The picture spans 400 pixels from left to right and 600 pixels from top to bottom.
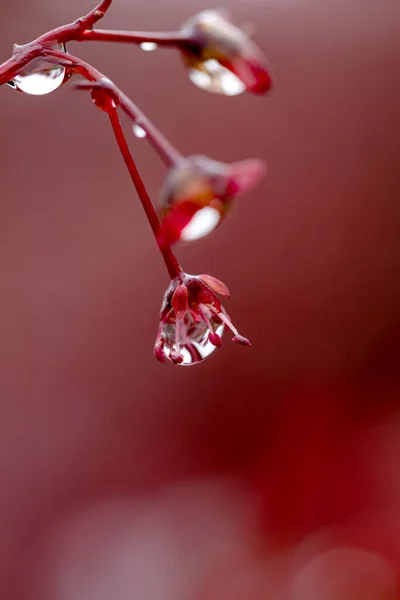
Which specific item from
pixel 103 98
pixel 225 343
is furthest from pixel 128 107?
pixel 225 343

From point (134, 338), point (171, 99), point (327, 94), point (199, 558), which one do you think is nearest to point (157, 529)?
point (199, 558)

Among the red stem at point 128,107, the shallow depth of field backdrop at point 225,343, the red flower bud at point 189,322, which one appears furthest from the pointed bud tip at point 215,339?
the shallow depth of field backdrop at point 225,343

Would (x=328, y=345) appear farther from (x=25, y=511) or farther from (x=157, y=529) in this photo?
(x=25, y=511)

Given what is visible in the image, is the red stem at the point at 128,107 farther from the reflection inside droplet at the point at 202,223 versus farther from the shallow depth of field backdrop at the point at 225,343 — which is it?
the shallow depth of field backdrop at the point at 225,343

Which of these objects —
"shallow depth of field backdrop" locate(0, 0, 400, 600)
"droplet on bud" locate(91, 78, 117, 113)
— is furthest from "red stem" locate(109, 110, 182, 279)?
"shallow depth of field backdrop" locate(0, 0, 400, 600)

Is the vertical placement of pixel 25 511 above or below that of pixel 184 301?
above

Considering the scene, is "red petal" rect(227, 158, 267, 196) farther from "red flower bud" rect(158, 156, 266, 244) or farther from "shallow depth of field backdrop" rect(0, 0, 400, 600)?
"shallow depth of field backdrop" rect(0, 0, 400, 600)
